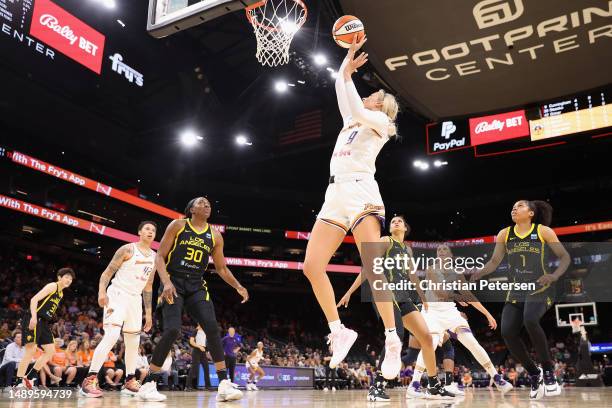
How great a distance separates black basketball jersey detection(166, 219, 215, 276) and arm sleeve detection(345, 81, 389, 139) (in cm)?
223

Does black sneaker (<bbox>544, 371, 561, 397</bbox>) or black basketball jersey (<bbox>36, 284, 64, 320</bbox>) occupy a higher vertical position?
black basketball jersey (<bbox>36, 284, 64, 320</bbox>)

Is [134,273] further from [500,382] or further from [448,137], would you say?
[448,137]

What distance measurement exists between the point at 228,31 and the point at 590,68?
13576 mm

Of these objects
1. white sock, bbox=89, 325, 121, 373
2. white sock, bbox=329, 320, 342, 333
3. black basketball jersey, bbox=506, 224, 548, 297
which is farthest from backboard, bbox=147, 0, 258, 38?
black basketball jersey, bbox=506, 224, 548, 297

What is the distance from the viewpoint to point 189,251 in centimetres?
526

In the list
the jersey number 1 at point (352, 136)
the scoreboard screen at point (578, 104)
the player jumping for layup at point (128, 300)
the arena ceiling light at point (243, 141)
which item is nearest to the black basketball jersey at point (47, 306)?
the player jumping for layup at point (128, 300)

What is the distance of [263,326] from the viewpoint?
29000 millimetres

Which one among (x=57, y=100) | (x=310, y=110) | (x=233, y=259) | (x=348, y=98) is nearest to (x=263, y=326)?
(x=233, y=259)

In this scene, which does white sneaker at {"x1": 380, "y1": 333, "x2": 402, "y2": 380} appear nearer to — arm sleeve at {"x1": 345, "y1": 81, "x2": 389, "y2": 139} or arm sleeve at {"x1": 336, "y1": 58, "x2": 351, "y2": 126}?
arm sleeve at {"x1": 345, "y1": 81, "x2": 389, "y2": 139}

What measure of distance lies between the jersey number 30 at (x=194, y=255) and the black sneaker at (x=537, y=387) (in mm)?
3653

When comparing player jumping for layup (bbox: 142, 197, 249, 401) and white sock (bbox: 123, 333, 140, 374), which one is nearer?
player jumping for layup (bbox: 142, 197, 249, 401)

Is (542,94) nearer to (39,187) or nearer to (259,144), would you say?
(259,144)

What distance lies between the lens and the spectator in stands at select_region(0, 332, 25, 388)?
396 inches

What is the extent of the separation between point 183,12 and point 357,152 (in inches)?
150
